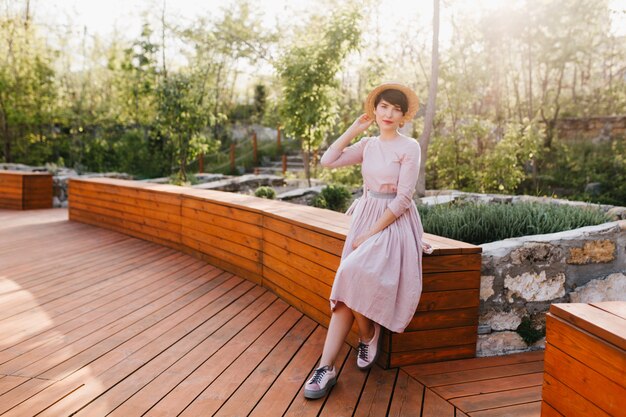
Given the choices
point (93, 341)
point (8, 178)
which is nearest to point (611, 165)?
point (93, 341)

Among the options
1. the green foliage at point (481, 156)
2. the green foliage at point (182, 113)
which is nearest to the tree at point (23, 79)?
the green foliage at point (182, 113)

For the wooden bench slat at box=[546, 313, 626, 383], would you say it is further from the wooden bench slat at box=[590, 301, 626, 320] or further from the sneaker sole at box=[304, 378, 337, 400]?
the sneaker sole at box=[304, 378, 337, 400]

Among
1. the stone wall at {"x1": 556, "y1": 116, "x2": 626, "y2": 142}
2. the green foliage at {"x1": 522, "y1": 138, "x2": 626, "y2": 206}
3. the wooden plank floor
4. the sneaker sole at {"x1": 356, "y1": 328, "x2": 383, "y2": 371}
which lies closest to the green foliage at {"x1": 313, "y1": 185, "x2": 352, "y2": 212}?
the wooden plank floor

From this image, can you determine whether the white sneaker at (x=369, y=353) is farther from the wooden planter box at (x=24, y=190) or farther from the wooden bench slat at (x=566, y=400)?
the wooden planter box at (x=24, y=190)

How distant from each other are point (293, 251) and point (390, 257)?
1237mm

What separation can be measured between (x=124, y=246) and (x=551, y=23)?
820cm

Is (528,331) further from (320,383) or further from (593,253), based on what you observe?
(320,383)

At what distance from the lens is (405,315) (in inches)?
94.5

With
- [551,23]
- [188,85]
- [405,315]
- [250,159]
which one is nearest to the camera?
[405,315]

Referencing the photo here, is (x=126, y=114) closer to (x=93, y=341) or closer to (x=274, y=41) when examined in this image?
(x=274, y=41)

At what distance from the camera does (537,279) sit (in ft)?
9.82

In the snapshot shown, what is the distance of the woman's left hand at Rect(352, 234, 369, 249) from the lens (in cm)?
248

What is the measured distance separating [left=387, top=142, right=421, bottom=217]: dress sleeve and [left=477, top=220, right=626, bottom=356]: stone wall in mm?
783

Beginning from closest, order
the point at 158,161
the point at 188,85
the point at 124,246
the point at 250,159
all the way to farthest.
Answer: the point at 124,246, the point at 188,85, the point at 158,161, the point at 250,159
